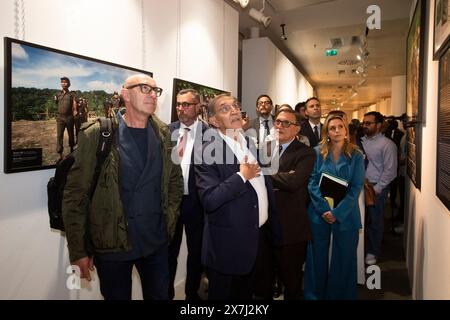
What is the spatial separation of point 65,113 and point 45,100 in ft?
0.51

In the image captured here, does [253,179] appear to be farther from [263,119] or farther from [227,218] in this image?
[263,119]

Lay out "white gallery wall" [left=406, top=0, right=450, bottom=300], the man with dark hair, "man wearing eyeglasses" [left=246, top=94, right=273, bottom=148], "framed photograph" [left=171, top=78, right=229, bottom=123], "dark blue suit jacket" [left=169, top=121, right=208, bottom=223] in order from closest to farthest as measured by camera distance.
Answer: "white gallery wall" [left=406, top=0, right=450, bottom=300]
the man with dark hair
"dark blue suit jacket" [left=169, top=121, right=208, bottom=223]
"framed photograph" [left=171, top=78, right=229, bottom=123]
"man wearing eyeglasses" [left=246, top=94, right=273, bottom=148]

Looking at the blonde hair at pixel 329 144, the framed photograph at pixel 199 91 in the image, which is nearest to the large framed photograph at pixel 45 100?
the framed photograph at pixel 199 91

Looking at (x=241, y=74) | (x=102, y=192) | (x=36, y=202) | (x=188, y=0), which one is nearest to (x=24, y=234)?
(x=36, y=202)

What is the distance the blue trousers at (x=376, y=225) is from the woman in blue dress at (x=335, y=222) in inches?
51.4

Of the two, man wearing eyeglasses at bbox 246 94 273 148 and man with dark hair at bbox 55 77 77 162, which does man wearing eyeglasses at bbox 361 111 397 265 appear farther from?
man with dark hair at bbox 55 77 77 162

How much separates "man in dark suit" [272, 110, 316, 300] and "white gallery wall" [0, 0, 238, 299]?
1231mm

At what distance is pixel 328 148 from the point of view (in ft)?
8.91

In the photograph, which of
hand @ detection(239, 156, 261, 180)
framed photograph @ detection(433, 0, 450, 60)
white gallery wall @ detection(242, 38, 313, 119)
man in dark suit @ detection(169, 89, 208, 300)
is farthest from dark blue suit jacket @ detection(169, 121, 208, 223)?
white gallery wall @ detection(242, 38, 313, 119)

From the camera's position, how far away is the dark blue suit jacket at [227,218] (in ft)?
5.88

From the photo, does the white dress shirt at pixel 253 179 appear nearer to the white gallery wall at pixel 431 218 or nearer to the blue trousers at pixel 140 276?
the blue trousers at pixel 140 276

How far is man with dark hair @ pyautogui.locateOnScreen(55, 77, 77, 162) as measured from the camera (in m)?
2.03

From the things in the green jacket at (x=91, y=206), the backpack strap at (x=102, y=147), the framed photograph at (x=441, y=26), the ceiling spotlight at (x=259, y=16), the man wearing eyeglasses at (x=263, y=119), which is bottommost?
the green jacket at (x=91, y=206)

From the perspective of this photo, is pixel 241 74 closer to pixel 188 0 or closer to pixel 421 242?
pixel 188 0
